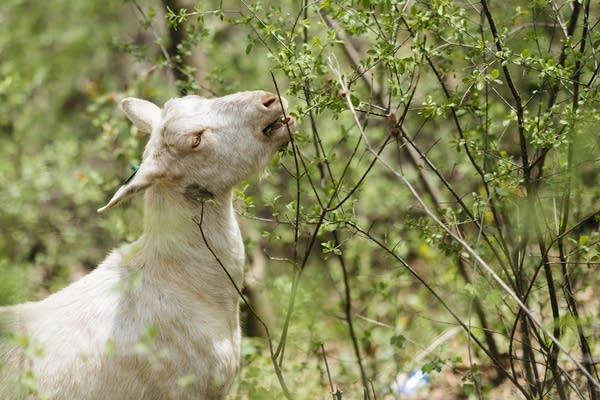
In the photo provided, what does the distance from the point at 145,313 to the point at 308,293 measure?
121 centimetres

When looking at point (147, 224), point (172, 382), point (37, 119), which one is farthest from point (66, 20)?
point (172, 382)

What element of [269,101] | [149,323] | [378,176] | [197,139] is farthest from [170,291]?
[378,176]

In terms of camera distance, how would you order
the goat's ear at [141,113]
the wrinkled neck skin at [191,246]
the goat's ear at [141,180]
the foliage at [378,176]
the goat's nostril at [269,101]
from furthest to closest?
the goat's ear at [141,113], the wrinkled neck skin at [191,246], the goat's nostril at [269,101], the goat's ear at [141,180], the foliage at [378,176]

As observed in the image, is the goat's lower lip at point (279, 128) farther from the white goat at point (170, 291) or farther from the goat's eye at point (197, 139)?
the goat's eye at point (197, 139)

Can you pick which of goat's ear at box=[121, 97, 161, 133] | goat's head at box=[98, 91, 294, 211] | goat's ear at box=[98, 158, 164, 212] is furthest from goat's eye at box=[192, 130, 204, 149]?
goat's ear at box=[121, 97, 161, 133]

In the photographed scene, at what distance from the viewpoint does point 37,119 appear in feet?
39.2

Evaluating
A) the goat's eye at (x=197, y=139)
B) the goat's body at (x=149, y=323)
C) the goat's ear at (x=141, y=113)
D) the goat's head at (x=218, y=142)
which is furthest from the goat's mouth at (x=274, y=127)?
the goat's ear at (x=141, y=113)

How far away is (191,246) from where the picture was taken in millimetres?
5266

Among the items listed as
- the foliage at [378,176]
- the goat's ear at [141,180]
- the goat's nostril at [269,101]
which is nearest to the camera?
the foliage at [378,176]

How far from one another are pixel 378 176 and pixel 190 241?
16.6ft

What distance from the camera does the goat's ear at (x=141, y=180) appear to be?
15.8ft

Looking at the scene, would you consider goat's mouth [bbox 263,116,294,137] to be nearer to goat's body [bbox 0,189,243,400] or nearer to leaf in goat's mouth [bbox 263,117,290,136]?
leaf in goat's mouth [bbox 263,117,290,136]

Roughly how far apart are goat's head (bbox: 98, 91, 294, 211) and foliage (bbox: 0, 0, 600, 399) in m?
0.18

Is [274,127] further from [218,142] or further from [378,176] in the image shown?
[378,176]
